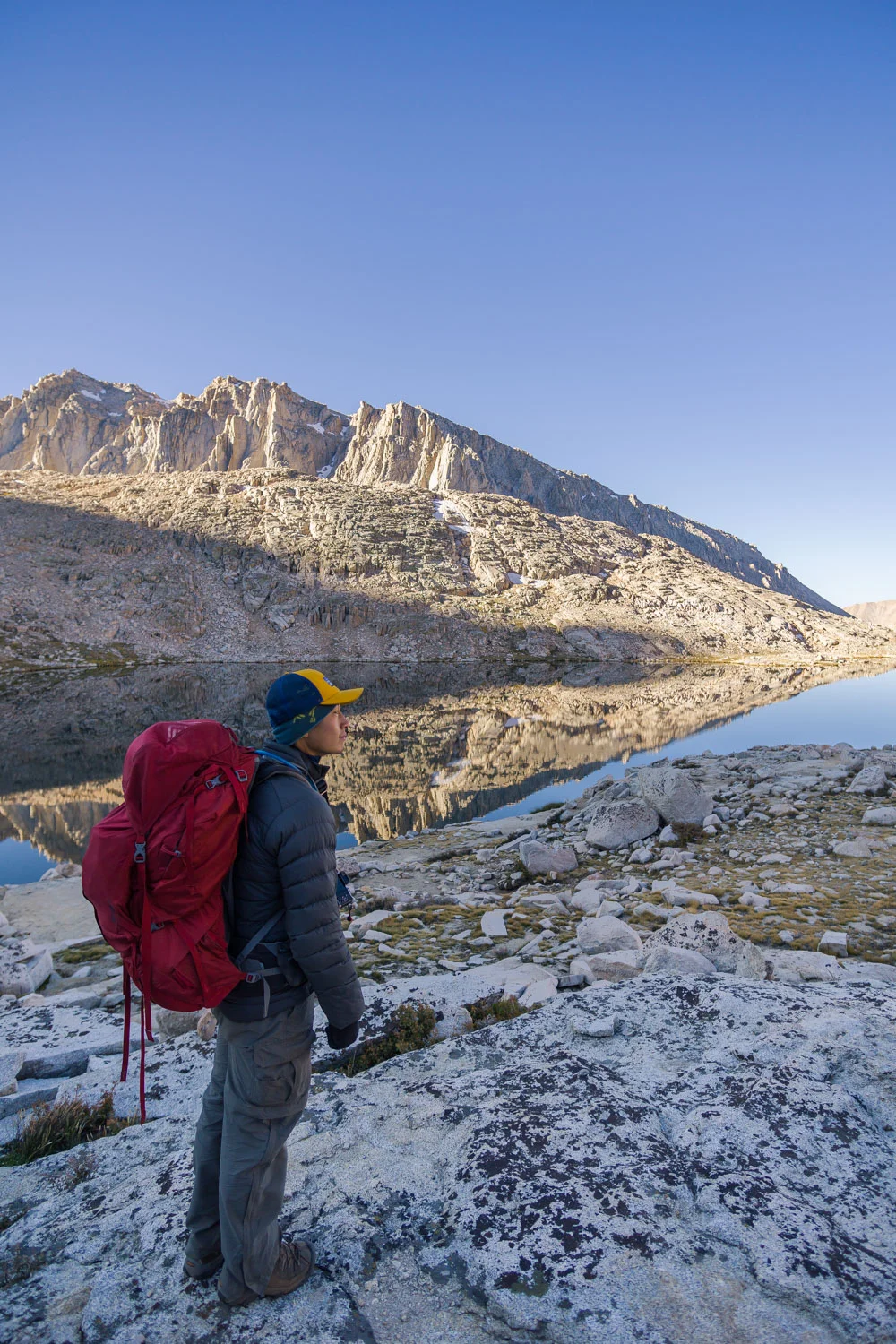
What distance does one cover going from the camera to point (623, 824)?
482 inches

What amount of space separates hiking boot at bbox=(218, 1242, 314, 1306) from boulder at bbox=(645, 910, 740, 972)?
422 centimetres

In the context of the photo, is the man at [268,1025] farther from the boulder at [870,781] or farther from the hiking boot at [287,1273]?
the boulder at [870,781]

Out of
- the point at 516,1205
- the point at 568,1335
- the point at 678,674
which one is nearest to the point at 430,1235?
the point at 516,1205

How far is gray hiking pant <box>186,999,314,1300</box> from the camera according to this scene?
273 centimetres

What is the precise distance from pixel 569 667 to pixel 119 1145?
282 ft

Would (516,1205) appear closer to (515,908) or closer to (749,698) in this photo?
(515,908)

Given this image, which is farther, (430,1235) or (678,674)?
(678,674)

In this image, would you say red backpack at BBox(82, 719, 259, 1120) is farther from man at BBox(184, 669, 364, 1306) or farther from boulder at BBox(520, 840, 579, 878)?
boulder at BBox(520, 840, 579, 878)

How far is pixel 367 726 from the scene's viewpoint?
118ft

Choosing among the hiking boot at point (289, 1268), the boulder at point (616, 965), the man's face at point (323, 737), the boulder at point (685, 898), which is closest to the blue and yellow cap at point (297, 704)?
the man's face at point (323, 737)

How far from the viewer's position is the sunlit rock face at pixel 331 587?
90.1 meters

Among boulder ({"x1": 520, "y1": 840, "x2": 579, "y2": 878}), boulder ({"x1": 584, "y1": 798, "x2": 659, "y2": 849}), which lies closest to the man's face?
boulder ({"x1": 520, "y1": 840, "x2": 579, "y2": 878})

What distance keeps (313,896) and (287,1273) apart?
165cm

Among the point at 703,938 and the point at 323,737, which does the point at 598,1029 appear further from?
the point at 323,737
